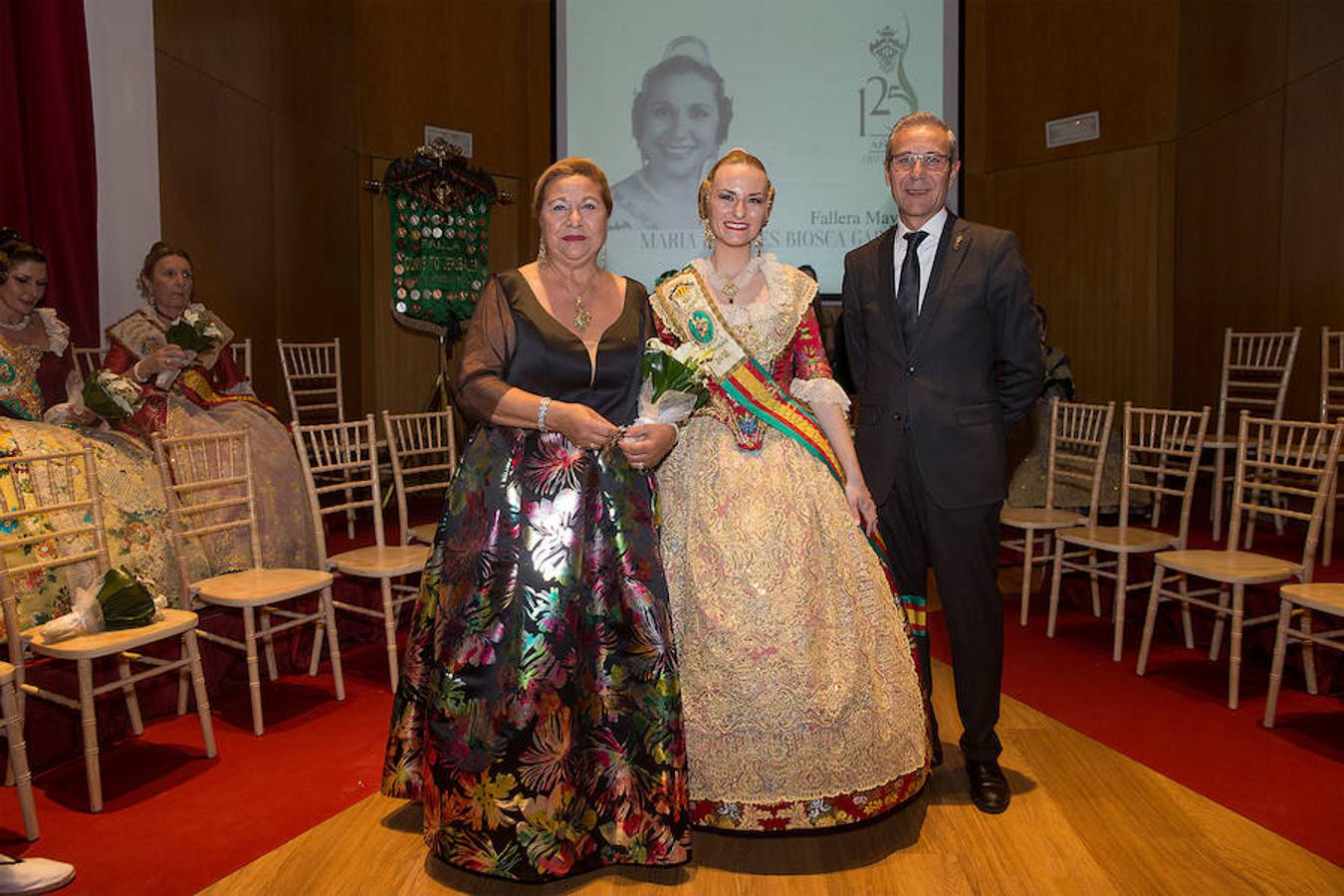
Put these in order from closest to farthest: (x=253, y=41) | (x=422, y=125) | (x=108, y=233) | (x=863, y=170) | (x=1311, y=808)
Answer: (x=1311, y=808), (x=108, y=233), (x=253, y=41), (x=863, y=170), (x=422, y=125)

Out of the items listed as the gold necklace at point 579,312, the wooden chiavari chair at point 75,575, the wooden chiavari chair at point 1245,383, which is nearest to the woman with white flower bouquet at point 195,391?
the wooden chiavari chair at point 75,575

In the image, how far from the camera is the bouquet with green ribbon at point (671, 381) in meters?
2.28

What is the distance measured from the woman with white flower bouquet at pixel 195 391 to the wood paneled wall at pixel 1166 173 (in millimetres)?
5214

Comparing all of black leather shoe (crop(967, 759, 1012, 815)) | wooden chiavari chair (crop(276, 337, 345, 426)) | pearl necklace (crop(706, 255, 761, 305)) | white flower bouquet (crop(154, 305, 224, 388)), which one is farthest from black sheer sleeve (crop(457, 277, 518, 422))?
wooden chiavari chair (crop(276, 337, 345, 426))

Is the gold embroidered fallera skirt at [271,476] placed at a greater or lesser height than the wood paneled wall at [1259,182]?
lesser

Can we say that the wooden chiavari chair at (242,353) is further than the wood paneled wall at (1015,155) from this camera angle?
No

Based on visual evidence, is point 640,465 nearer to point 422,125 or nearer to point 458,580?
point 458,580

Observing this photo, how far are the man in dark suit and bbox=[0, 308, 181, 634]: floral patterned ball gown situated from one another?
240 cm

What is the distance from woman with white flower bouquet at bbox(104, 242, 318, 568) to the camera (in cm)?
393

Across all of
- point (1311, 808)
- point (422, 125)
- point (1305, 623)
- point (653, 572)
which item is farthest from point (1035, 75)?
point (653, 572)

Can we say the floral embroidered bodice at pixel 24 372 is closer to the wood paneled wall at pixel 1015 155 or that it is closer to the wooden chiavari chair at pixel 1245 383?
the wood paneled wall at pixel 1015 155

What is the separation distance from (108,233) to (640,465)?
341 cm

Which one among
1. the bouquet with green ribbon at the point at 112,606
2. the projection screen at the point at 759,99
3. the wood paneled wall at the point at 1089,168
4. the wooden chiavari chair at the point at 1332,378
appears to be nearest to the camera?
the bouquet with green ribbon at the point at 112,606

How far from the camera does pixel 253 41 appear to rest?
5.59m
